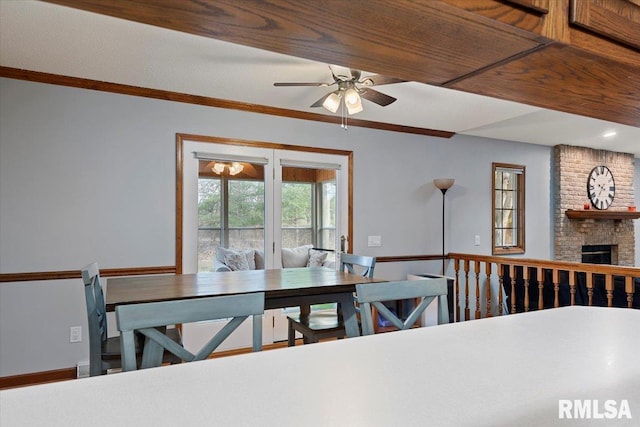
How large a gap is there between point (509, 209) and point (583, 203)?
1419 millimetres

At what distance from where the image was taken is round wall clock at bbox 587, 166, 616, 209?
6.07 meters

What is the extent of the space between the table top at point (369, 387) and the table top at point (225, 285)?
4.23 ft

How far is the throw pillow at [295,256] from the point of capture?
13.1ft

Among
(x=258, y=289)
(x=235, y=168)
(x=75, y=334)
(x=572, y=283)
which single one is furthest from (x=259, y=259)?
(x=572, y=283)

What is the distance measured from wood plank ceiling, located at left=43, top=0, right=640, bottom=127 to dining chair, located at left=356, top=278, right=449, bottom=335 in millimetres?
946

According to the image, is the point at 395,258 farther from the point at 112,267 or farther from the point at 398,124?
the point at 112,267

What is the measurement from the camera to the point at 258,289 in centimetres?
237

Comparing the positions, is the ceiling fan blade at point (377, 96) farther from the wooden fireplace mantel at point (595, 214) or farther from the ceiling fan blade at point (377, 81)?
the wooden fireplace mantel at point (595, 214)

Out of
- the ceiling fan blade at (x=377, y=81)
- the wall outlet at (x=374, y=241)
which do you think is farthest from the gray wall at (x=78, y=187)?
the ceiling fan blade at (x=377, y=81)

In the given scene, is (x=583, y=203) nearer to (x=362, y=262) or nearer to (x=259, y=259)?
(x=362, y=262)

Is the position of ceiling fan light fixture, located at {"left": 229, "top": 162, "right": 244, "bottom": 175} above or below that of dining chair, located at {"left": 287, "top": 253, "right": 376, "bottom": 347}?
above

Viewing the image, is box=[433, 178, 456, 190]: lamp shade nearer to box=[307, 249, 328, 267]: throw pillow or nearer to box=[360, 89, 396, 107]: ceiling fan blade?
box=[307, 249, 328, 267]: throw pillow

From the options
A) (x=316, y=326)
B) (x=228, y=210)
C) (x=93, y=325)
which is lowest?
(x=316, y=326)

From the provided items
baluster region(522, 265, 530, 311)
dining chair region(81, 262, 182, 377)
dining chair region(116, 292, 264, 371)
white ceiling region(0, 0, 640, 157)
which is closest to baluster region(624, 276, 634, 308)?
baluster region(522, 265, 530, 311)
